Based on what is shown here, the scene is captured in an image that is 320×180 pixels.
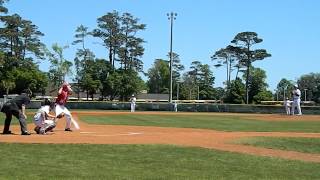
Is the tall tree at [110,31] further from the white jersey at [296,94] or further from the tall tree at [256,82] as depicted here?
the white jersey at [296,94]

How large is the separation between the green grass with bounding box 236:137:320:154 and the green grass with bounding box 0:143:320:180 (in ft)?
8.78

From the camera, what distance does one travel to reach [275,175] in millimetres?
10352

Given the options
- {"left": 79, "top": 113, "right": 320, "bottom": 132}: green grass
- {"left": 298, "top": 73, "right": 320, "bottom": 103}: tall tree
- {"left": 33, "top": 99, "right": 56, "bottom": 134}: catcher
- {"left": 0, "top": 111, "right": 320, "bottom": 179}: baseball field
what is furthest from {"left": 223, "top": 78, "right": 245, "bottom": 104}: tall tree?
{"left": 0, "top": 111, "right": 320, "bottom": 179}: baseball field

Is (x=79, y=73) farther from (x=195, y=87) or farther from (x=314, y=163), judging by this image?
(x=314, y=163)

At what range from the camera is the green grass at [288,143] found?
50.3 feet

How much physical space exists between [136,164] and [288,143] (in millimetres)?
6912

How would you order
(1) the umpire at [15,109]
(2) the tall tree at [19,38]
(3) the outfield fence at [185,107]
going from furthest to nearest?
(2) the tall tree at [19,38] → (3) the outfield fence at [185,107] → (1) the umpire at [15,109]

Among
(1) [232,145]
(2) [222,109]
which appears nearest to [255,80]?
(2) [222,109]

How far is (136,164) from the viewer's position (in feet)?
36.5

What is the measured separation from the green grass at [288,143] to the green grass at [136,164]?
105 inches

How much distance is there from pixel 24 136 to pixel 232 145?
20.6ft

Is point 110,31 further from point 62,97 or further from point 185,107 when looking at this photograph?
point 62,97

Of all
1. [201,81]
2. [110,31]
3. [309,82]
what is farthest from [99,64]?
[309,82]

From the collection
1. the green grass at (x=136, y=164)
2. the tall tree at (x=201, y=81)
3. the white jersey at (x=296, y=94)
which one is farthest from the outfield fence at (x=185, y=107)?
the tall tree at (x=201, y=81)
